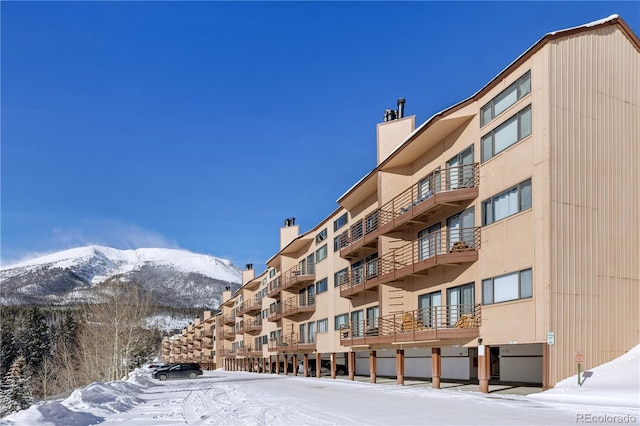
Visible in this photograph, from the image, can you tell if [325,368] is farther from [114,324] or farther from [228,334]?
[228,334]

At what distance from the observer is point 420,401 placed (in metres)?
20.8

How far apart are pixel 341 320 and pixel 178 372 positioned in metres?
20.0

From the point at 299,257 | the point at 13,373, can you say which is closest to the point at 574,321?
the point at 299,257

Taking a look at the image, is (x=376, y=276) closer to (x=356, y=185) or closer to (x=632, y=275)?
(x=356, y=185)

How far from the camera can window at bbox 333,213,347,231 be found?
47544 mm

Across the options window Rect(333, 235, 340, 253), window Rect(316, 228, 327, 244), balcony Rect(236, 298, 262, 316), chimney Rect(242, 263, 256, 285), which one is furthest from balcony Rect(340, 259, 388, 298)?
chimney Rect(242, 263, 256, 285)

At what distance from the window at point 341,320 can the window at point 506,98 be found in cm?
2235

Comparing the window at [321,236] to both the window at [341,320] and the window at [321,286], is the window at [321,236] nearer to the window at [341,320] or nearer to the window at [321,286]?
the window at [321,286]

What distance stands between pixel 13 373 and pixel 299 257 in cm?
3366

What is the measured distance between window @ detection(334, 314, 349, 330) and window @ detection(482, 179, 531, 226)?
2103 cm

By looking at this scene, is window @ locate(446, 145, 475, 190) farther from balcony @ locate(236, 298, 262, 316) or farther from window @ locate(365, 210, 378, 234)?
balcony @ locate(236, 298, 262, 316)

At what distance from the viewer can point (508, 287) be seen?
2394cm

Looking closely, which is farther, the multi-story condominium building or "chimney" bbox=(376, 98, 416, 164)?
"chimney" bbox=(376, 98, 416, 164)

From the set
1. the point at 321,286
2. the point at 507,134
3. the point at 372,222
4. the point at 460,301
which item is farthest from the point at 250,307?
the point at 507,134
